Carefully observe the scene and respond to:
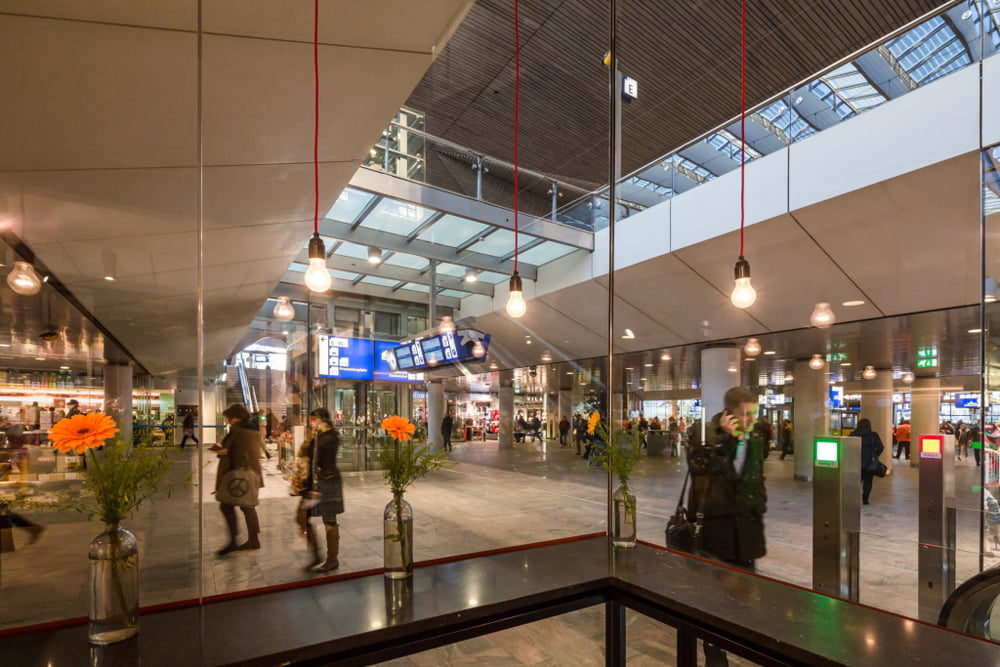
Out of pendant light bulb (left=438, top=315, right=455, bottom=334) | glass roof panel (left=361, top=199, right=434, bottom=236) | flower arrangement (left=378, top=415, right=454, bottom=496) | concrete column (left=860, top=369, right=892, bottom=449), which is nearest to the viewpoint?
flower arrangement (left=378, top=415, right=454, bottom=496)

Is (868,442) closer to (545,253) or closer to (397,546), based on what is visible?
(545,253)

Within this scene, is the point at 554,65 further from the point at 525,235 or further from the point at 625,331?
the point at 625,331

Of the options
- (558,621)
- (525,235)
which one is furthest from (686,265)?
(558,621)

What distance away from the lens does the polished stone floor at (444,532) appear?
3930 millimetres

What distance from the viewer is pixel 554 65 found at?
6832 mm

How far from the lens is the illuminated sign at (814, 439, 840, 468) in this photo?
3416 millimetres

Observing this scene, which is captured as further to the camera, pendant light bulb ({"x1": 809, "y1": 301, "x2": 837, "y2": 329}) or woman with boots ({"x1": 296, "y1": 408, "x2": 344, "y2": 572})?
pendant light bulb ({"x1": 809, "y1": 301, "x2": 837, "y2": 329})

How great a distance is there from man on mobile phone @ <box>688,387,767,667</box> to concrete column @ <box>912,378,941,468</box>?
325 centimetres

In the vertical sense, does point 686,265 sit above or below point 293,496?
above

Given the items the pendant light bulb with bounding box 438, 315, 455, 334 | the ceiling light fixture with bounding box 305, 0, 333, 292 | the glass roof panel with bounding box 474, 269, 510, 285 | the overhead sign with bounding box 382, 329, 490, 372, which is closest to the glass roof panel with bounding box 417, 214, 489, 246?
the glass roof panel with bounding box 474, 269, 510, 285

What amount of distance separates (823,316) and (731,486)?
12.2ft

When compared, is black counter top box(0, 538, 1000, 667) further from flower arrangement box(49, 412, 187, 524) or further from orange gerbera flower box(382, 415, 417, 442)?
orange gerbera flower box(382, 415, 417, 442)

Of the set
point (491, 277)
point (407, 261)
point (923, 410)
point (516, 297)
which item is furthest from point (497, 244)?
point (923, 410)

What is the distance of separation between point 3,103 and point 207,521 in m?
4.31
